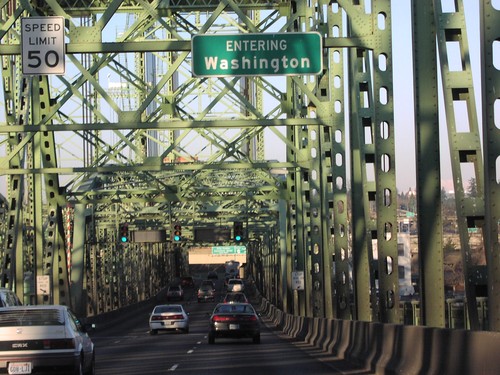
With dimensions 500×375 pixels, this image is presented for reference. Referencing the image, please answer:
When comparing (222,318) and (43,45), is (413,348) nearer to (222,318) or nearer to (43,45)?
(43,45)

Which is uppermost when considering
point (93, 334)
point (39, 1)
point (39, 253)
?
point (39, 1)

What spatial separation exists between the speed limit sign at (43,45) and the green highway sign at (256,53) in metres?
2.87

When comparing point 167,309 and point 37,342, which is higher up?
point 37,342

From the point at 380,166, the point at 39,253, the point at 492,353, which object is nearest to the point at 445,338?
the point at 492,353

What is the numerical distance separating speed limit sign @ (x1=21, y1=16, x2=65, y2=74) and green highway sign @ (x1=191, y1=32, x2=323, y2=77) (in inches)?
113

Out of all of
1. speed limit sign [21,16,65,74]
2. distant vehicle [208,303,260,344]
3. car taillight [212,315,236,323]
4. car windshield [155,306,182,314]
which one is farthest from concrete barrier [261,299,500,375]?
car windshield [155,306,182,314]

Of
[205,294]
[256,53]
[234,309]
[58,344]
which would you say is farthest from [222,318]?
[205,294]

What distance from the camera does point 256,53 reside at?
2683 centimetres

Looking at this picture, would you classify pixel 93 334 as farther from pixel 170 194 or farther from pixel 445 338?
Answer: pixel 445 338

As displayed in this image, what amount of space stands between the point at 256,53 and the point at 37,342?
9906 mm

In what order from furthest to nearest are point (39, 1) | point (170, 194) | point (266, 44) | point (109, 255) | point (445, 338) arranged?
point (109, 255) → point (170, 194) → point (39, 1) → point (266, 44) → point (445, 338)

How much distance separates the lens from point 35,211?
51.8m

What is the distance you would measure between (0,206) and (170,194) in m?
20.5

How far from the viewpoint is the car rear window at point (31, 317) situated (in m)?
19.4
